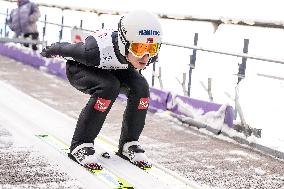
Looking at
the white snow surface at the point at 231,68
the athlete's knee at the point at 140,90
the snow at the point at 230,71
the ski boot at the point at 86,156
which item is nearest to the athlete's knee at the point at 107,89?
the athlete's knee at the point at 140,90

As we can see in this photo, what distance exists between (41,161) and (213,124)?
2247 mm

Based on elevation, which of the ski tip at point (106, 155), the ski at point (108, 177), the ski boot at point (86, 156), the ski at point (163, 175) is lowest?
the ski at point (163, 175)

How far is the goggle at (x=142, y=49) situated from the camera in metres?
3.29

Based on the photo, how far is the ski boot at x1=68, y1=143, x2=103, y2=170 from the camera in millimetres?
3494

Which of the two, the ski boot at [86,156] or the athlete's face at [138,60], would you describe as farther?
the ski boot at [86,156]

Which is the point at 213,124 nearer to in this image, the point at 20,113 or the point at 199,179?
the point at 199,179

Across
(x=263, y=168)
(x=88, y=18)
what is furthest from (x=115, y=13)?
(x=263, y=168)

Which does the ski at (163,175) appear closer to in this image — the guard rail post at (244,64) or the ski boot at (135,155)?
the ski boot at (135,155)

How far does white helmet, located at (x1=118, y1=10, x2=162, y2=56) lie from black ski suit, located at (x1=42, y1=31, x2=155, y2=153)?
7.0 inches

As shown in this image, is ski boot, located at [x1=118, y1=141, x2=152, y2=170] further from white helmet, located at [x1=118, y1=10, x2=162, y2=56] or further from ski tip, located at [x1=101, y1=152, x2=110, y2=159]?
white helmet, located at [x1=118, y1=10, x2=162, y2=56]

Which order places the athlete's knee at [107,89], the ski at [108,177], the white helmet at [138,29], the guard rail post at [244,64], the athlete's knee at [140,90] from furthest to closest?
1. the guard rail post at [244,64]
2. the athlete's knee at [140,90]
3. the athlete's knee at [107,89]
4. the white helmet at [138,29]
5. the ski at [108,177]

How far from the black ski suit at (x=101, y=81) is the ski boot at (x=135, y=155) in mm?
63

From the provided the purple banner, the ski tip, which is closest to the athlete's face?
the ski tip

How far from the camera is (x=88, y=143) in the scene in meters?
3.64
